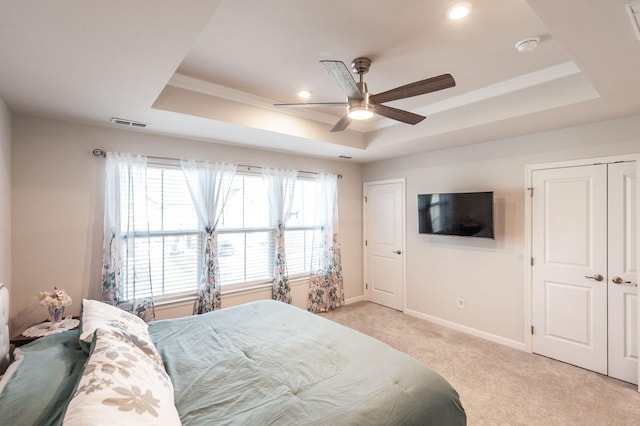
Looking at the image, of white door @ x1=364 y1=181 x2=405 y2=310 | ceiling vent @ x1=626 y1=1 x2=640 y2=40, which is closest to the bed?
ceiling vent @ x1=626 y1=1 x2=640 y2=40

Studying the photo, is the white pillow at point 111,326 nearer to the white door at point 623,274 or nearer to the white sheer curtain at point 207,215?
the white sheer curtain at point 207,215

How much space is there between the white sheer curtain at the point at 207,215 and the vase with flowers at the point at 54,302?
127cm

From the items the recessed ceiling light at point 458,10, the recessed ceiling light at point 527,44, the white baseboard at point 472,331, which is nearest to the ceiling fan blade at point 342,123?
the recessed ceiling light at point 458,10

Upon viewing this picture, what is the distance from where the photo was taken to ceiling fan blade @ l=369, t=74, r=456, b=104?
1864mm

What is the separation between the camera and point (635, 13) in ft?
4.36

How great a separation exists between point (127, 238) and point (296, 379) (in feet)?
8.13

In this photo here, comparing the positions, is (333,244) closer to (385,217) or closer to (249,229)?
(385,217)

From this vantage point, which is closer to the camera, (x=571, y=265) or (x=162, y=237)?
(x=571, y=265)

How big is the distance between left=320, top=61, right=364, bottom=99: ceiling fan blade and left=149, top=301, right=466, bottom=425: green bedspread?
170cm

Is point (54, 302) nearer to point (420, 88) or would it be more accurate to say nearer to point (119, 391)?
point (119, 391)

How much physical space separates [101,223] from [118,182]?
0.45 m

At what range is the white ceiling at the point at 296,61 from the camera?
1433 mm

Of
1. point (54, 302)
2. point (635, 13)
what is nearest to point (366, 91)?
point (635, 13)

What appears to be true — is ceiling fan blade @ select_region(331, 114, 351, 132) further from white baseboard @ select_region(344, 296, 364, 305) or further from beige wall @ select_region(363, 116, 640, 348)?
white baseboard @ select_region(344, 296, 364, 305)
